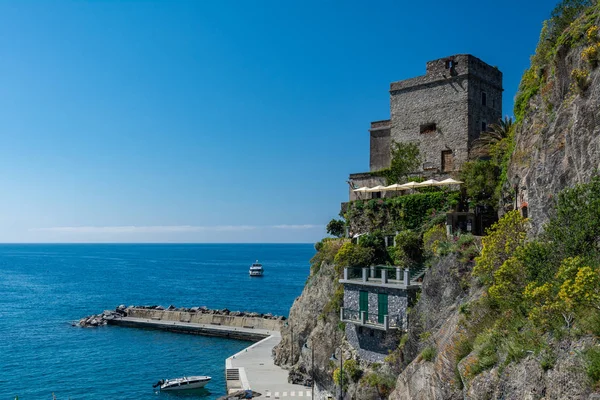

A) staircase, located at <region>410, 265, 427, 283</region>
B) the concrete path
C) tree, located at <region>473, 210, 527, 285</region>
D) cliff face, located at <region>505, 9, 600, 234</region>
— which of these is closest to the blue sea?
the concrete path

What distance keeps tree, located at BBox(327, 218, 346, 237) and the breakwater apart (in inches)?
934

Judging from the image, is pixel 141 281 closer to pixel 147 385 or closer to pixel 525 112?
pixel 147 385

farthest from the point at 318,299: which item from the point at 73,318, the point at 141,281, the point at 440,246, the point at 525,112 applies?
the point at 141,281

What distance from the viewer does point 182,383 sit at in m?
44.4

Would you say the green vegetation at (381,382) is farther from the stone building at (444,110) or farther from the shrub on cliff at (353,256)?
the stone building at (444,110)

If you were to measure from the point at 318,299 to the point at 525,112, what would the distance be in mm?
21809

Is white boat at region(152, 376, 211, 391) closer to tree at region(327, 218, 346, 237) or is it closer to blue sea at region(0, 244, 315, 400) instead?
blue sea at region(0, 244, 315, 400)

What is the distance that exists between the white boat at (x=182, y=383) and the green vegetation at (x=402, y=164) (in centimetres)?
2396

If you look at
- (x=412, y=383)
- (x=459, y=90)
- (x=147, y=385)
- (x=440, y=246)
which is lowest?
(x=147, y=385)

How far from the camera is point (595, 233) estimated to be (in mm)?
14852

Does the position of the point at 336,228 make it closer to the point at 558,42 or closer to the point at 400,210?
the point at 400,210

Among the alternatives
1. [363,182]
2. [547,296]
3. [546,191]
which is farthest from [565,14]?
[363,182]

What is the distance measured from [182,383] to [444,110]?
32.6 metres

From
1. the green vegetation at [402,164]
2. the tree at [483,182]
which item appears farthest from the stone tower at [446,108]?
the tree at [483,182]
